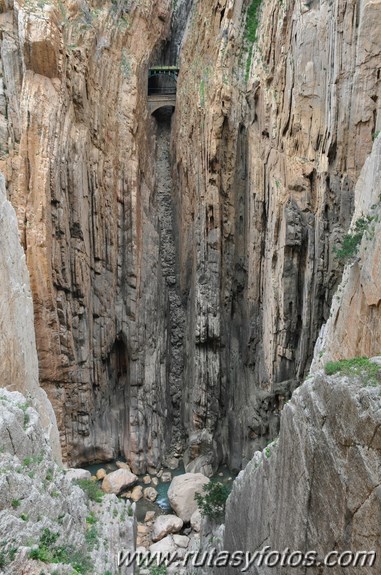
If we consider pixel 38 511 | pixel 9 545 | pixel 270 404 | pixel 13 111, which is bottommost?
pixel 270 404

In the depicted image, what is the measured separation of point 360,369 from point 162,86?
26.3 metres

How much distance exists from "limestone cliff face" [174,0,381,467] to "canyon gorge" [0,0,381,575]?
85mm

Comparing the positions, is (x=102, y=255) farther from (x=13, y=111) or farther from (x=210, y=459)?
(x=210, y=459)

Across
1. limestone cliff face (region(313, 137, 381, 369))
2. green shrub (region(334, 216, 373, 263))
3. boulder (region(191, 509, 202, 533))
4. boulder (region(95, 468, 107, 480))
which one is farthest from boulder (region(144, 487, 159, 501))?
green shrub (region(334, 216, 373, 263))

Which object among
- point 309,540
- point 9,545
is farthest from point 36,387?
point 309,540

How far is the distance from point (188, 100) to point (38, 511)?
21601 mm

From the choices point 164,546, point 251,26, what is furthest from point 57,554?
point 251,26

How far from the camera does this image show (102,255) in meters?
20.9

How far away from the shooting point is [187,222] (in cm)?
2292

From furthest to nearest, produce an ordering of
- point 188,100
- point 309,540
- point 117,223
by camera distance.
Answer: point 188,100 < point 117,223 < point 309,540

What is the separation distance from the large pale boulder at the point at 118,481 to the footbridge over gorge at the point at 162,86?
21.0 m

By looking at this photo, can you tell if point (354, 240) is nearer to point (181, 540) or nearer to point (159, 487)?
point (181, 540)

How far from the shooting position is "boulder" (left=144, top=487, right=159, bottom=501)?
18.4m

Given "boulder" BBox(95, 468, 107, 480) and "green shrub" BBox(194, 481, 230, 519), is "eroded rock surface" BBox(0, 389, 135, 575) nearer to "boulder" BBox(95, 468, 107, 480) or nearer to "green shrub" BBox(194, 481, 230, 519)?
"green shrub" BBox(194, 481, 230, 519)
